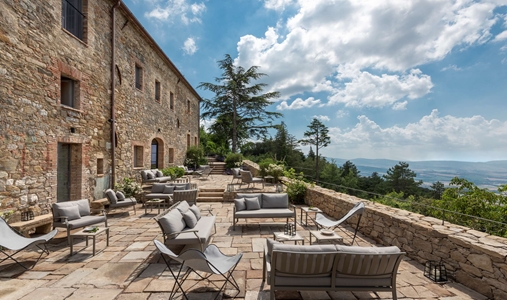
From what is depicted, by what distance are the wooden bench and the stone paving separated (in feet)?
2.19

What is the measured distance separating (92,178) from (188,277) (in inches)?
246

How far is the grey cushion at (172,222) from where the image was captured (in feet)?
12.7

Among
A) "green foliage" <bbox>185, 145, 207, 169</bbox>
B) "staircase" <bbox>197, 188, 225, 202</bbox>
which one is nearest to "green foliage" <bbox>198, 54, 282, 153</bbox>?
"green foliage" <bbox>185, 145, 207, 169</bbox>

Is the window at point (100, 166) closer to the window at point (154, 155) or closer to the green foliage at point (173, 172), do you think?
the green foliage at point (173, 172)

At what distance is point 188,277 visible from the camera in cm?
336

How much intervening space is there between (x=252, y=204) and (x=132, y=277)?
319 cm

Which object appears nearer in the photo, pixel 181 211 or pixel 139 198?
pixel 181 211

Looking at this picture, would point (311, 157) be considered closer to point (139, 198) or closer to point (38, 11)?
point (139, 198)

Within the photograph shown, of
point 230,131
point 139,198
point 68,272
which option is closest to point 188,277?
point 68,272

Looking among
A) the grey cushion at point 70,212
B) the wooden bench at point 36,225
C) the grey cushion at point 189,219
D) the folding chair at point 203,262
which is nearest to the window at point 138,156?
the wooden bench at point 36,225

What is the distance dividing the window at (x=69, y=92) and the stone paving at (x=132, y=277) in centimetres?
410

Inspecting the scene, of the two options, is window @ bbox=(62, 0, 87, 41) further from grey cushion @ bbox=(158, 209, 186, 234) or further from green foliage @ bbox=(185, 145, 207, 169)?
green foliage @ bbox=(185, 145, 207, 169)

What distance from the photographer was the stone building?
508cm

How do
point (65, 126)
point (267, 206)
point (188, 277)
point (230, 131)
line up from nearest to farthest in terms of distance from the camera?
point (188, 277), point (267, 206), point (65, 126), point (230, 131)
